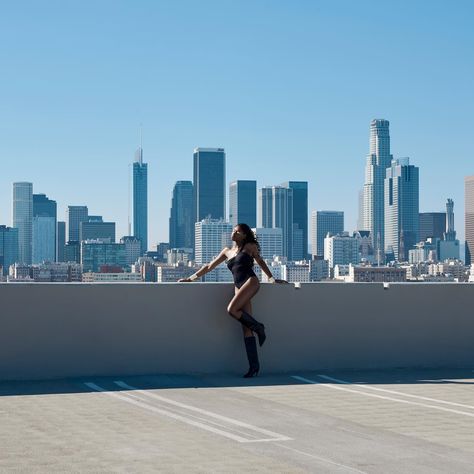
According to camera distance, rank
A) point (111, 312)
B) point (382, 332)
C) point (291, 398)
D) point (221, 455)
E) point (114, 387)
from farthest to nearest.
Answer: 1. point (382, 332)
2. point (111, 312)
3. point (114, 387)
4. point (291, 398)
5. point (221, 455)

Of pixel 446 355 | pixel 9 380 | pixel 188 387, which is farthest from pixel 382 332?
pixel 9 380

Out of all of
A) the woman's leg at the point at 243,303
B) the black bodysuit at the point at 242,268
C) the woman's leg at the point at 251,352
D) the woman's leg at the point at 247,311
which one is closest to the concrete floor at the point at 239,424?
the woman's leg at the point at 251,352

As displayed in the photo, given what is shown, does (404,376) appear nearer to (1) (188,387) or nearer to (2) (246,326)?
(2) (246,326)

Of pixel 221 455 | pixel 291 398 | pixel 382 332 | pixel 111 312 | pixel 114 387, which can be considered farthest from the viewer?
pixel 382 332

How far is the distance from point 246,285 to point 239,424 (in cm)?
343

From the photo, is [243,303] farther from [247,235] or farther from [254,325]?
[247,235]

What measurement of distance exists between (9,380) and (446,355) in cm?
490

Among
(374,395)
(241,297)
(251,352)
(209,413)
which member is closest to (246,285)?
(241,297)

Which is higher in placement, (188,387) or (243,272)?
(243,272)

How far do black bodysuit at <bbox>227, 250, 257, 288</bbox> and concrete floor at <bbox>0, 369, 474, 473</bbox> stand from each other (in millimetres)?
1026

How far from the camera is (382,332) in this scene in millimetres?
12344

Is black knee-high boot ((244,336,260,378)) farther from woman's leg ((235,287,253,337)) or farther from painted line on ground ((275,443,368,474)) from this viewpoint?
painted line on ground ((275,443,368,474))

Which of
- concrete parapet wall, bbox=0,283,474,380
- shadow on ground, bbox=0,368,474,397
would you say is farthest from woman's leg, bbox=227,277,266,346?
shadow on ground, bbox=0,368,474,397

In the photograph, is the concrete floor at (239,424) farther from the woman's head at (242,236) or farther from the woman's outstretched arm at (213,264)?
the woman's head at (242,236)
